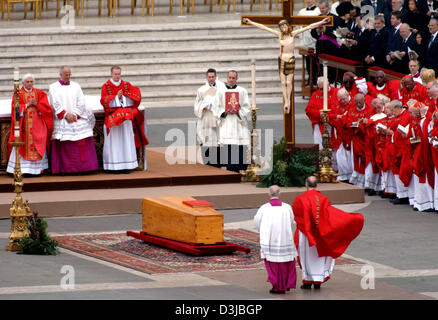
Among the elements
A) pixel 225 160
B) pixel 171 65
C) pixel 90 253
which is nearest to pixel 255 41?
pixel 171 65

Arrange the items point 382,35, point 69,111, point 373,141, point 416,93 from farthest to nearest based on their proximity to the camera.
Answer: point 382,35 → point 373,141 → point 416,93 → point 69,111

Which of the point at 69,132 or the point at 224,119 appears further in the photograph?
the point at 224,119

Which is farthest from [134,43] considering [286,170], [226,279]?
[226,279]

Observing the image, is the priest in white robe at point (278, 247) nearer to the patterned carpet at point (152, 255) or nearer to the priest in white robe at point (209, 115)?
the patterned carpet at point (152, 255)

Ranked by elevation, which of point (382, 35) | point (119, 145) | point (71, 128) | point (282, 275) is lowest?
point (282, 275)

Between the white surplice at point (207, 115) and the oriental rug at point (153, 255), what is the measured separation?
4.27m

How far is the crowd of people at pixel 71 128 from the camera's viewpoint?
55.5ft

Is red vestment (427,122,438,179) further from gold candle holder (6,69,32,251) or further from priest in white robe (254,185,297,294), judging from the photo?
gold candle holder (6,69,32,251)

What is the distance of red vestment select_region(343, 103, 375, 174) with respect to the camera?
18.2 metres

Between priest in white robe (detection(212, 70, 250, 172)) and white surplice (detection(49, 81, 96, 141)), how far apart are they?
230 centimetres

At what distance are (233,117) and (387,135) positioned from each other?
2653 mm

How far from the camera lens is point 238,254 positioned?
13.5m

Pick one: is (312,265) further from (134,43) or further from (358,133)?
(134,43)

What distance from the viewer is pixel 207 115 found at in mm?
18750
